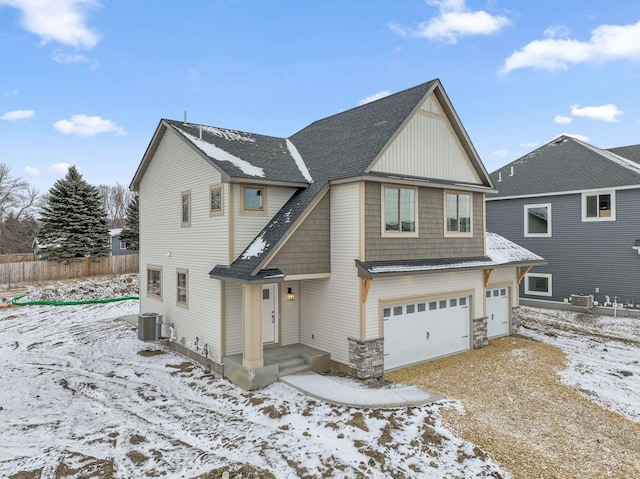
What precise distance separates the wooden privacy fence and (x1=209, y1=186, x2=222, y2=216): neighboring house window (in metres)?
24.0

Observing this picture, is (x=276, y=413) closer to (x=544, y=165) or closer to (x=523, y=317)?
(x=523, y=317)

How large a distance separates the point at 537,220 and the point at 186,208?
18412 millimetres

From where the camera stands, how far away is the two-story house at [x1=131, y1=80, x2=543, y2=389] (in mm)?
10242

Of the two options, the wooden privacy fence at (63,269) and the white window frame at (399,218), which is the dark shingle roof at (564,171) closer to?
the white window frame at (399,218)

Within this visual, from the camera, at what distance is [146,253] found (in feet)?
51.8

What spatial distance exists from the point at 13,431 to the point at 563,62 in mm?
A: 28404

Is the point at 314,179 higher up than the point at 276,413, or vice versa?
the point at 314,179

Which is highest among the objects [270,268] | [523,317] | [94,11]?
[94,11]

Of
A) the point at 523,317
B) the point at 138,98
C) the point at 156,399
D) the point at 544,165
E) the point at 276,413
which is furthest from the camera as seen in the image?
the point at 138,98

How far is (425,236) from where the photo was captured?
11.8 m

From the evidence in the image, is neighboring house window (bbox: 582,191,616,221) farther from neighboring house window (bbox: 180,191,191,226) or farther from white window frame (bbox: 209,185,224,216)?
A: neighboring house window (bbox: 180,191,191,226)

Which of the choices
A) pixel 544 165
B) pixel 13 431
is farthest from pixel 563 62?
pixel 13 431

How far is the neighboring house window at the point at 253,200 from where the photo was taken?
10.8m

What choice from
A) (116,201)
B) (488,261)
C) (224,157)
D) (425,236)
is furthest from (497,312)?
(116,201)
